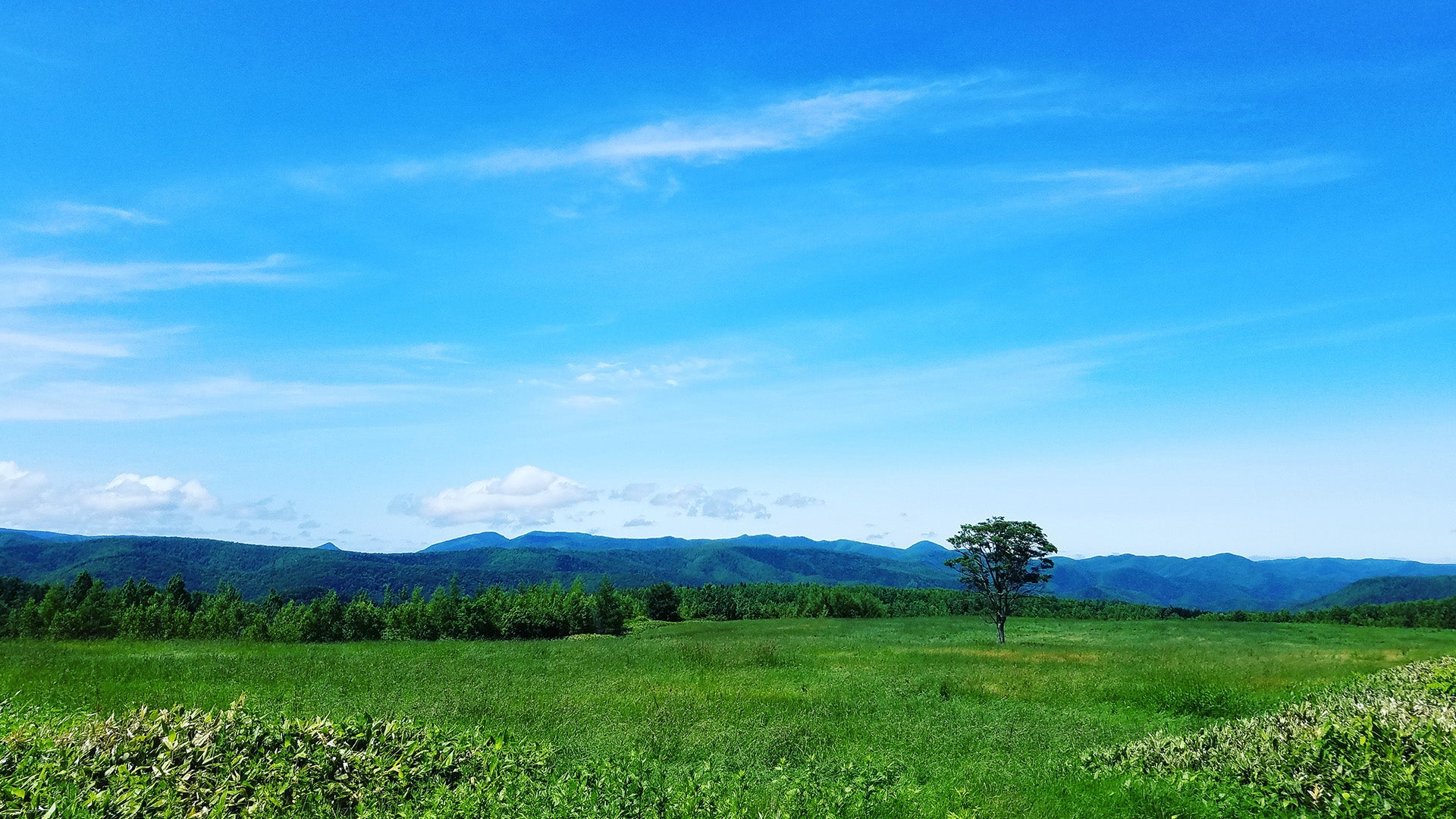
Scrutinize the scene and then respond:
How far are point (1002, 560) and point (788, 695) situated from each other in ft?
102

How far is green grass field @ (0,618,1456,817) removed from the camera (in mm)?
13586

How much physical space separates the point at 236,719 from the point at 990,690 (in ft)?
71.4

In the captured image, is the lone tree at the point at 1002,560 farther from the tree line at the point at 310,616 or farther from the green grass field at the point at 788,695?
the tree line at the point at 310,616

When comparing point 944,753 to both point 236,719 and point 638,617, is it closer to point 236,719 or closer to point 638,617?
point 236,719

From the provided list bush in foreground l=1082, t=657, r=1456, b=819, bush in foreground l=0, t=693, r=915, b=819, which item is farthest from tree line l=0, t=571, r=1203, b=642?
bush in foreground l=1082, t=657, r=1456, b=819

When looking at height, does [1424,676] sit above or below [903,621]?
above

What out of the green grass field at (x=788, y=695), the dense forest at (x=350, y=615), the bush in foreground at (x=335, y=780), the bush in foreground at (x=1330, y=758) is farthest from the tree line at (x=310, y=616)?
the bush in foreground at (x=1330, y=758)

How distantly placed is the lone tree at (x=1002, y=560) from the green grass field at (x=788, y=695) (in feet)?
24.5

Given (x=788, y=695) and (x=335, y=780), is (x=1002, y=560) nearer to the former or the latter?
(x=788, y=695)

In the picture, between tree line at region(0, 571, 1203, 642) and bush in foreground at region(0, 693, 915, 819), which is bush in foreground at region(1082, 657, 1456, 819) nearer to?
bush in foreground at region(0, 693, 915, 819)

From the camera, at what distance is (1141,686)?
80.1 feet

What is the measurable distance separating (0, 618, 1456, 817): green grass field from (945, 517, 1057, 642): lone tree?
7.47 metres

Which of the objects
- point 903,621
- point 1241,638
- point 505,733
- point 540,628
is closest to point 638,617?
point 540,628

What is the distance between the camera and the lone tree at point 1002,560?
160 ft
